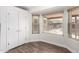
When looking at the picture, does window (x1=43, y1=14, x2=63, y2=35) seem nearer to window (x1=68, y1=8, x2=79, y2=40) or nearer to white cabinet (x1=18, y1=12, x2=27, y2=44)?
window (x1=68, y1=8, x2=79, y2=40)

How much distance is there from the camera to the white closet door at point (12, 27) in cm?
190

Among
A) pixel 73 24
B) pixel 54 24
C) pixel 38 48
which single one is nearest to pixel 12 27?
pixel 38 48

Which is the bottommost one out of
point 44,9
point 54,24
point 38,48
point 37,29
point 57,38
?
point 38,48

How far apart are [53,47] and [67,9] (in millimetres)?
885

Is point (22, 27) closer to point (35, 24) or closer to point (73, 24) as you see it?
point (35, 24)

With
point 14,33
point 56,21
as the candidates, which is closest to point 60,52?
point 56,21

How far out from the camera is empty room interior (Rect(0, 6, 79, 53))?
1.90 meters

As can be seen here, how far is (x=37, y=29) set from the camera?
2.08 meters

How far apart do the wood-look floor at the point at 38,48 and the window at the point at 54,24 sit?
314 millimetres

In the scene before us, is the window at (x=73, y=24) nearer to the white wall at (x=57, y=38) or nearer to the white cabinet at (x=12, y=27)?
the white wall at (x=57, y=38)

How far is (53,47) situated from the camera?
201cm

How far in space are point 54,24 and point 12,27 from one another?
912 mm

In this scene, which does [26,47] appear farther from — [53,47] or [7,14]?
[7,14]

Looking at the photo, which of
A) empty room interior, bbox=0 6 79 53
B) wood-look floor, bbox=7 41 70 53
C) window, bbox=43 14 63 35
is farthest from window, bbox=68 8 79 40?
wood-look floor, bbox=7 41 70 53
